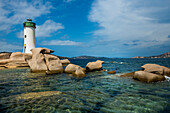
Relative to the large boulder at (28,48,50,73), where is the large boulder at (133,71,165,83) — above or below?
below

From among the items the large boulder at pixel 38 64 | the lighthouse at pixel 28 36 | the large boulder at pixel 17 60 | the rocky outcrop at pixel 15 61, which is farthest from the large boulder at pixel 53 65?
the lighthouse at pixel 28 36

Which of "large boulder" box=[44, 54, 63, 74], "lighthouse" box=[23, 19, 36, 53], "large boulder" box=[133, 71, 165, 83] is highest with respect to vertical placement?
"lighthouse" box=[23, 19, 36, 53]

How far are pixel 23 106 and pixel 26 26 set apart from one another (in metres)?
36.1

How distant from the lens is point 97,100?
277 inches

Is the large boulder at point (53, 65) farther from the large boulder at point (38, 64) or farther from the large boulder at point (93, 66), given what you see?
the large boulder at point (93, 66)

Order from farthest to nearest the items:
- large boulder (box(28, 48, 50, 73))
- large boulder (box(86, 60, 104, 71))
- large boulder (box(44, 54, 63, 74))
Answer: large boulder (box(86, 60, 104, 71)) < large boulder (box(28, 48, 50, 73)) < large boulder (box(44, 54, 63, 74))

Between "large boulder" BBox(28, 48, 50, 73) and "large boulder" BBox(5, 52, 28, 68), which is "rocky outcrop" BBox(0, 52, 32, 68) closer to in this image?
"large boulder" BBox(5, 52, 28, 68)

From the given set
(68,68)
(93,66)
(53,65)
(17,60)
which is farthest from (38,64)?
(17,60)

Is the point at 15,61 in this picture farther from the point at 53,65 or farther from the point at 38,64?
the point at 53,65

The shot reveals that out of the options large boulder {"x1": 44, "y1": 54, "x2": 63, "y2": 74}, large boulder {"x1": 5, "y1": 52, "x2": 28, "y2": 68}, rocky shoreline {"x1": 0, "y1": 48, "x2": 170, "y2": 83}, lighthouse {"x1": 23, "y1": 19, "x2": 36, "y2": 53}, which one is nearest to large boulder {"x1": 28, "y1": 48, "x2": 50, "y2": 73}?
rocky shoreline {"x1": 0, "y1": 48, "x2": 170, "y2": 83}

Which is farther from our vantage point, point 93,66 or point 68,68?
point 93,66

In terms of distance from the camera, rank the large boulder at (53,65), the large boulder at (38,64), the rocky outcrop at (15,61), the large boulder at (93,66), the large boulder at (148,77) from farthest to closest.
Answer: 1. the rocky outcrop at (15,61)
2. the large boulder at (93,66)
3. the large boulder at (38,64)
4. the large boulder at (53,65)
5. the large boulder at (148,77)

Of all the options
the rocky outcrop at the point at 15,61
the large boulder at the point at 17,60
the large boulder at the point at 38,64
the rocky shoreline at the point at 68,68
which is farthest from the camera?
the large boulder at the point at 17,60

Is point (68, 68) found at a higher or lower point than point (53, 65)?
lower
